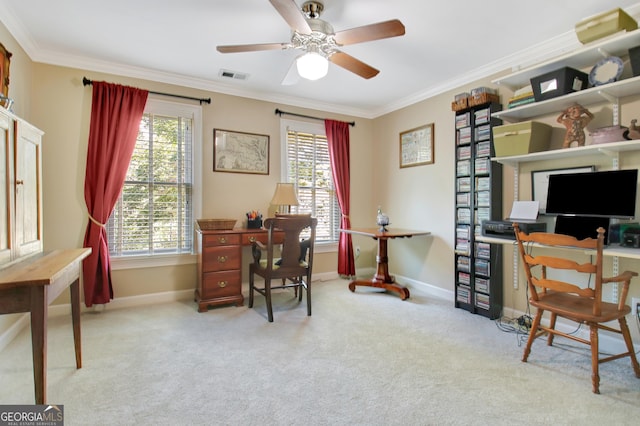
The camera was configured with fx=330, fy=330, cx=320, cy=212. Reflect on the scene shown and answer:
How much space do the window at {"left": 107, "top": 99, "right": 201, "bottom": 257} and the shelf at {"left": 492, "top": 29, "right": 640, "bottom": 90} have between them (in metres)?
3.25

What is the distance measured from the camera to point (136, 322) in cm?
303

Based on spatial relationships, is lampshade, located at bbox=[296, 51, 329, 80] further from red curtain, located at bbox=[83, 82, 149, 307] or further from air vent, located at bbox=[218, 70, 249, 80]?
red curtain, located at bbox=[83, 82, 149, 307]

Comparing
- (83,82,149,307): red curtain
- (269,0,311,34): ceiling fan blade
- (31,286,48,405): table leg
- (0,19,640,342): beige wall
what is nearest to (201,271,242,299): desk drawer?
(0,19,640,342): beige wall

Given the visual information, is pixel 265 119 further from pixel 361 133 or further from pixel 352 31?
pixel 352 31

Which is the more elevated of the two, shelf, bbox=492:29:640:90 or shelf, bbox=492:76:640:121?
shelf, bbox=492:29:640:90

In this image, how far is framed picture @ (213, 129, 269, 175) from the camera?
3908 mm

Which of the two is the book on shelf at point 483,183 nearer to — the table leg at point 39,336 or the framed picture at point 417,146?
the framed picture at point 417,146

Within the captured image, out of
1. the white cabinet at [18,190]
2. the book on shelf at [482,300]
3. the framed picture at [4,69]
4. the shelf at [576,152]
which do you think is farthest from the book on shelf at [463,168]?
the framed picture at [4,69]

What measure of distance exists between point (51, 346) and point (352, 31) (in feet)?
10.3

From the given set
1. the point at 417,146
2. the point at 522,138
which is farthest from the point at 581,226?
the point at 417,146

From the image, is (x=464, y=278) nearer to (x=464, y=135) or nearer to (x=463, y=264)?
(x=463, y=264)

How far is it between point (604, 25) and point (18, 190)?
3.89 m

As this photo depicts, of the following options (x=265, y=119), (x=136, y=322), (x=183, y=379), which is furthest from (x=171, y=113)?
(x=183, y=379)

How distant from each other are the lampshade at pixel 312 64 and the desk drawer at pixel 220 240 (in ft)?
6.02
